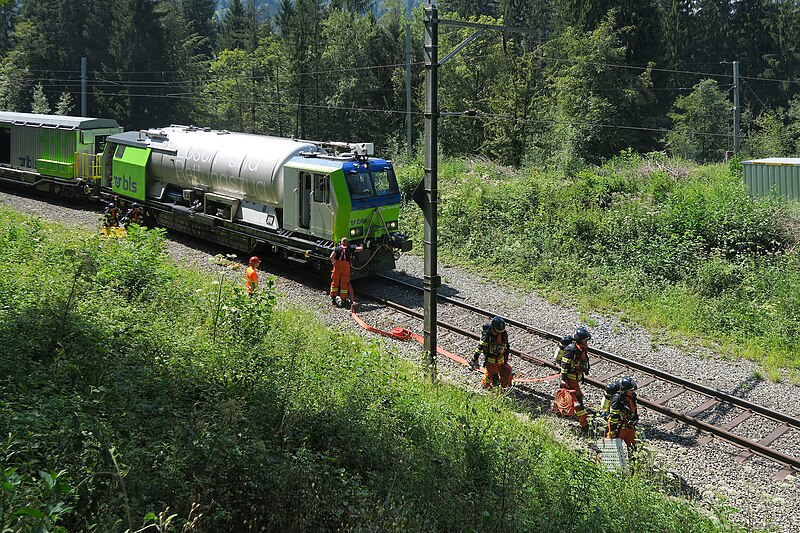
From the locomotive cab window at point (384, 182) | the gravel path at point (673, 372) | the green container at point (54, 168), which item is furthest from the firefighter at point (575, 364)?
the green container at point (54, 168)

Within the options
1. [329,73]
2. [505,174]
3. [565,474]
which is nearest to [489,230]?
[505,174]

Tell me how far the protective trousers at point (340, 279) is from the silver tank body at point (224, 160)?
9.16 feet

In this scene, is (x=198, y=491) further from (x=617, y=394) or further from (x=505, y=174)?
(x=505, y=174)

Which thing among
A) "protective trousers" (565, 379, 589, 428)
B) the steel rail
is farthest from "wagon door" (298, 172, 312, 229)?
"protective trousers" (565, 379, 589, 428)

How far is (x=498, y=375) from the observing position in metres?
11.8

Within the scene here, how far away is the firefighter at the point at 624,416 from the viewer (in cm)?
967

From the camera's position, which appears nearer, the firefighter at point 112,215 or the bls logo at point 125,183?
the bls logo at point 125,183

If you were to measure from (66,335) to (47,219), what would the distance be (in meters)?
15.0

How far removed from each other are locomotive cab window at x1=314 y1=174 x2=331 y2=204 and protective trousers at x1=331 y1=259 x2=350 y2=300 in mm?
1560

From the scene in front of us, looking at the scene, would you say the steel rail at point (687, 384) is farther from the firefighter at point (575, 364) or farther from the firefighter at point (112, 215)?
the firefighter at point (112, 215)

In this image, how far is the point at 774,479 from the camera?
950cm

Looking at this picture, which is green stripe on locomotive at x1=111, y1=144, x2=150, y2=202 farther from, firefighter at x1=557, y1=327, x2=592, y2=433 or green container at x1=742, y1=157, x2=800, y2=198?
green container at x1=742, y1=157, x2=800, y2=198

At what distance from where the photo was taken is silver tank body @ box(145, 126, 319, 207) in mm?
17672

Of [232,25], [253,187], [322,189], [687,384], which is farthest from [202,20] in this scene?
[687,384]
